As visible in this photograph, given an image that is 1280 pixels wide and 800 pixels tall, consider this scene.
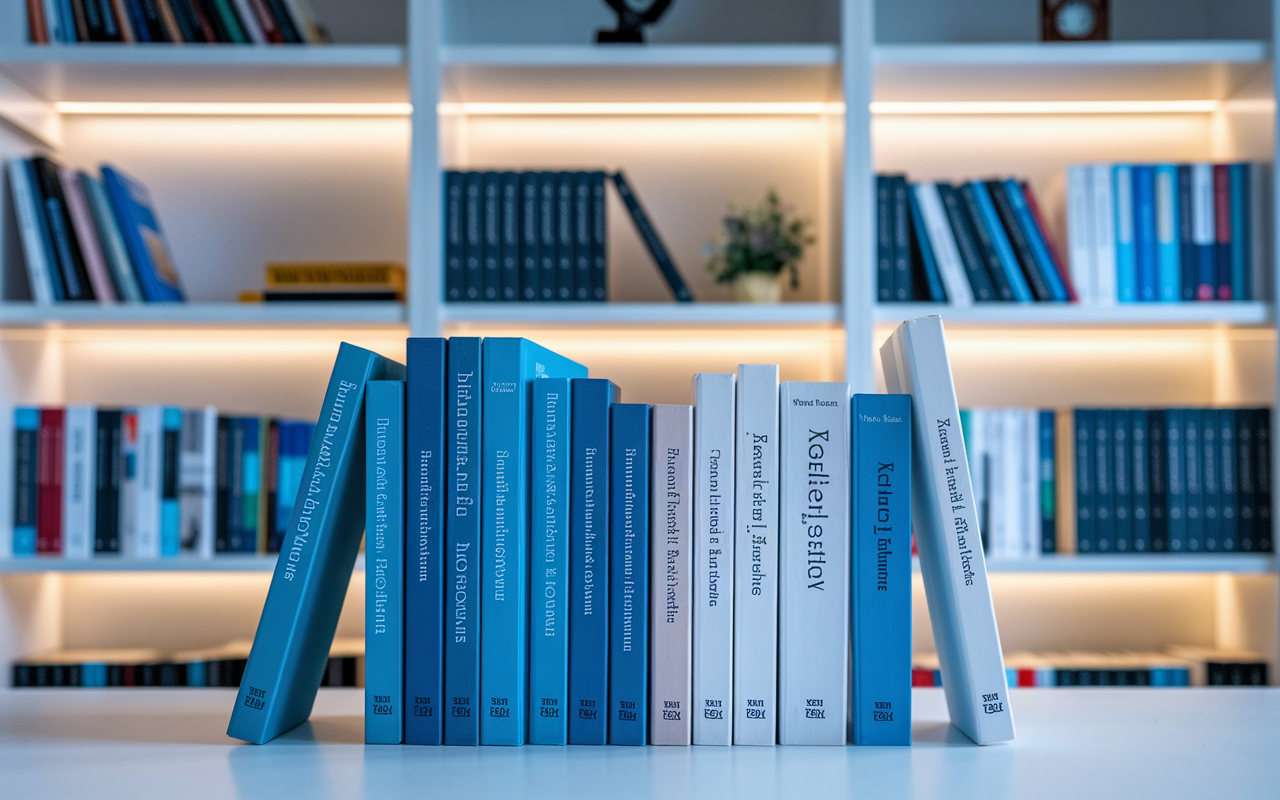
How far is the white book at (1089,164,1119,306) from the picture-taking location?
1.76 metres

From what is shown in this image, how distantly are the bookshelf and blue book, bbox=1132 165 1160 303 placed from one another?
71 millimetres

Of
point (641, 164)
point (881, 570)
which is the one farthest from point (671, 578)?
point (641, 164)

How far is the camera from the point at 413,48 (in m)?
1.72

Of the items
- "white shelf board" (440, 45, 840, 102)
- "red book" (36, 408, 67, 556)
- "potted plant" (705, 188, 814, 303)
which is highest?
"white shelf board" (440, 45, 840, 102)

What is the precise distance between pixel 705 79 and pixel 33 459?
141 centimetres

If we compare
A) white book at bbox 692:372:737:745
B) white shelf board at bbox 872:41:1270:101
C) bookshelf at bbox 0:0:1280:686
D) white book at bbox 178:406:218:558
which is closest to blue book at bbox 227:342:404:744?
white book at bbox 692:372:737:745

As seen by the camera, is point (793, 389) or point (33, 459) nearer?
point (793, 389)

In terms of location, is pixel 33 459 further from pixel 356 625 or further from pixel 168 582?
pixel 356 625

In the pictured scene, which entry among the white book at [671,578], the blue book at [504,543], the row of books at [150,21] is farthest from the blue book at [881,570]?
the row of books at [150,21]

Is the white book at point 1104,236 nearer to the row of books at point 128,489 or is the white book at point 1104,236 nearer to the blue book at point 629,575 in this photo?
the blue book at point 629,575

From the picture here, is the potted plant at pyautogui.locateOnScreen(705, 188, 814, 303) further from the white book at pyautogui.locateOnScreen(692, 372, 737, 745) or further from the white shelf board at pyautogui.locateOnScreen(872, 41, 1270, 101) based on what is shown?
the white book at pyautogui.locateOnScreen(692, 372, 737, 745)

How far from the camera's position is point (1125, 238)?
1.77 meters

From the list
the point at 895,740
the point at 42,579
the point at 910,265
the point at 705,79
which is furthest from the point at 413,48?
the point at 895,740

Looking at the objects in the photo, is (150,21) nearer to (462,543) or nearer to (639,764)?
(462,543)
